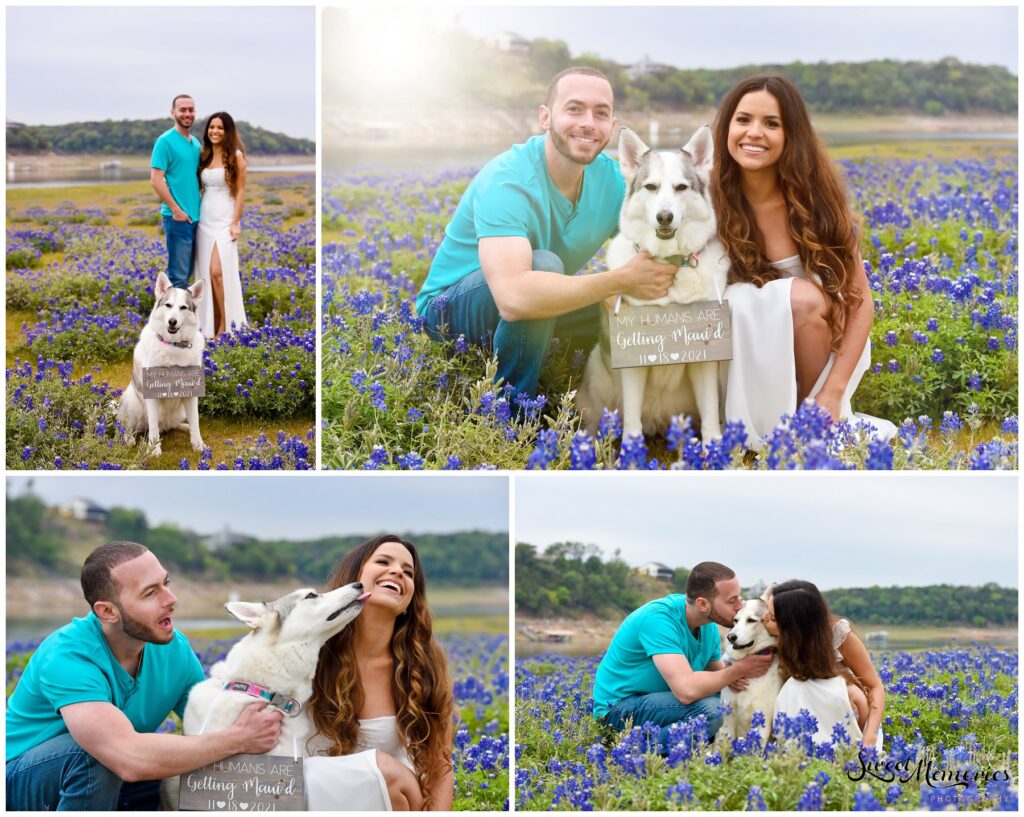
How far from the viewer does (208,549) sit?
6.35 meters

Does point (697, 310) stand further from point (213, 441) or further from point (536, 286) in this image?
point (213, 441)

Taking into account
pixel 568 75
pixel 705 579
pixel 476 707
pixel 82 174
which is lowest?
pixel 476 707

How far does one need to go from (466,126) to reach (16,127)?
197cm

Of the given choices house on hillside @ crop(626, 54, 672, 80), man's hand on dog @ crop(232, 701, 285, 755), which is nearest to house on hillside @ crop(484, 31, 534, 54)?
house on hillside @ crop(626, 54, 672, 80)

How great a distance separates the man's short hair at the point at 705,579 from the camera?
3688 millimetres

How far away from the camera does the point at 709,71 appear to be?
4.70 m

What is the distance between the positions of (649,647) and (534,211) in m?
1.76

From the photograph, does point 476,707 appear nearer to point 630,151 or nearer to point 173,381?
point 173,381

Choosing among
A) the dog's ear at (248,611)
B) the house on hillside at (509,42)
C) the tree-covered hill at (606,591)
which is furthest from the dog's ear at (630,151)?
the dog's ear at (248,611)

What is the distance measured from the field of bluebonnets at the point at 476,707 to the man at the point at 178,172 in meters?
2.05

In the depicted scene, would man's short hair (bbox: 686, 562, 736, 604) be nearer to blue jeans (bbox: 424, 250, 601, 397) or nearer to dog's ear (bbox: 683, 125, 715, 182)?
blue jeans (bbox: 424, 250, 601, 397)

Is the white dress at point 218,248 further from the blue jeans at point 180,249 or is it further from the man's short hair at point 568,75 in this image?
the man's short hair at point 568,75

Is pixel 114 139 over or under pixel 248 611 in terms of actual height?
over

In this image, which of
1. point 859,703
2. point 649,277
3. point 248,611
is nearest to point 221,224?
point 248,611
